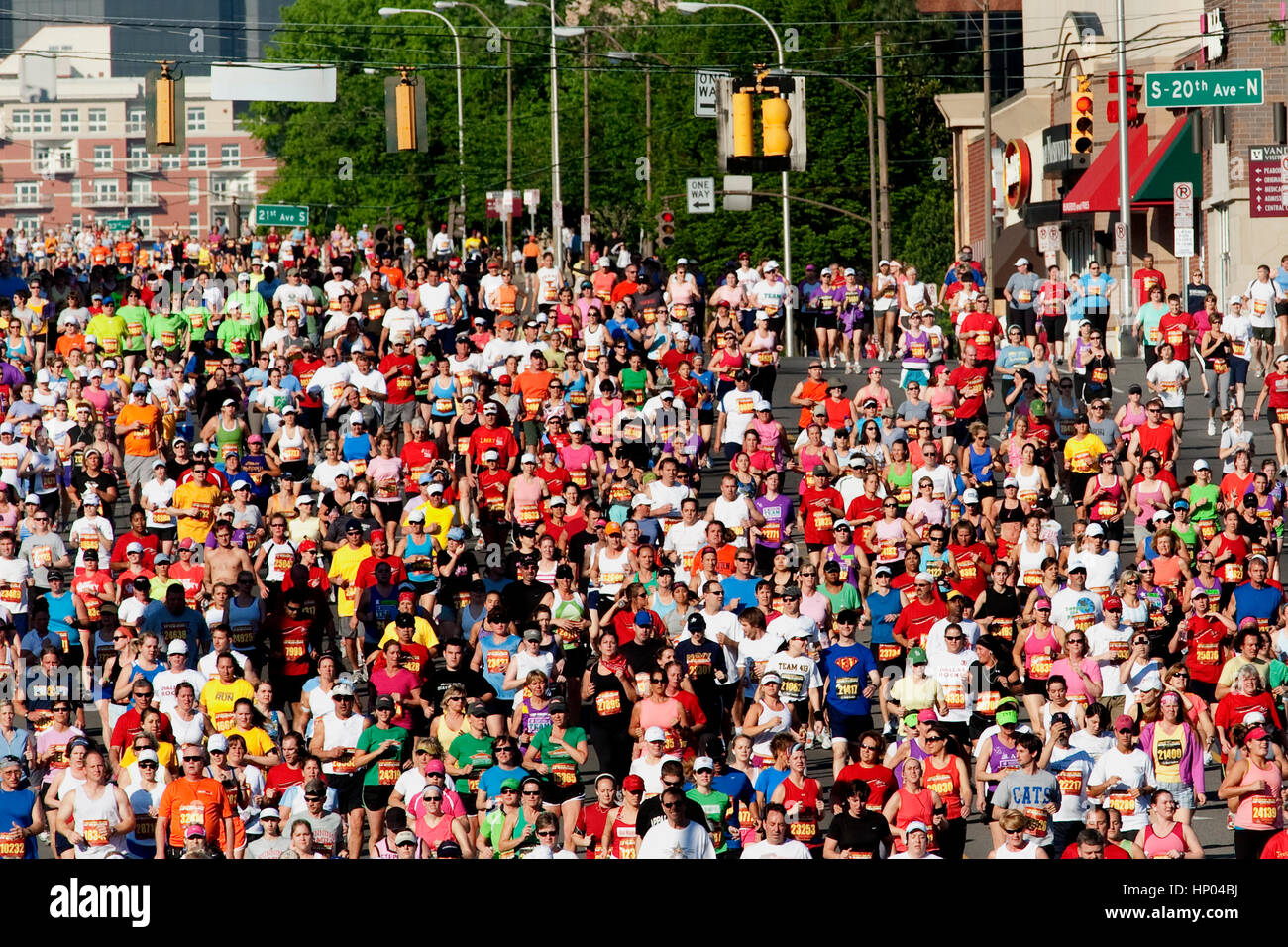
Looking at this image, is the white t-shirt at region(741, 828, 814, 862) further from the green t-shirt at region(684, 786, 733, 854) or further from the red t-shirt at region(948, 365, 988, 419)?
the red t-shirt at region(948, 365, 988, 419)

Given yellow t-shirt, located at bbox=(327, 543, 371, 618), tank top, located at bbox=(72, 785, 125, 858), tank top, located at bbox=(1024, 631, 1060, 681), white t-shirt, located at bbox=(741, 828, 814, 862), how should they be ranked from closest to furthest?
white t-shirt, located at bbox=(741, 828, 814, 862) → tank top, located at bbox=(72, 785, 125, 858) → tank top, located at bbox=(1024, 631, 1060, 681) → yellow t-shirt, located at bbox=(327, 543, 371, 618)

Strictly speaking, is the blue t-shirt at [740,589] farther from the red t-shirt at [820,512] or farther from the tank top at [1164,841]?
the tank top at [1164,841]

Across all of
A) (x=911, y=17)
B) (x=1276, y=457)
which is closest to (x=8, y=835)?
(x=1276, y=457)

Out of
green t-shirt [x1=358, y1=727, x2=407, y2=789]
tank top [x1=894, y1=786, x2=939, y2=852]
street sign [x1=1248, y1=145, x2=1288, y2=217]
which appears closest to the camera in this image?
tank top [x1=894, y1=786, x2=939, y2=852]

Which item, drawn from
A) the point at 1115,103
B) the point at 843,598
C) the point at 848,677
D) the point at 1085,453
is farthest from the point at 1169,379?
the point at 1115,103

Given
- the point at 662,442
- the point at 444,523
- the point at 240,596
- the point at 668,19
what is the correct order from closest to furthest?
the point at 240,596 → the point at 444,523 → the point at 662,442 → the point at 668,19

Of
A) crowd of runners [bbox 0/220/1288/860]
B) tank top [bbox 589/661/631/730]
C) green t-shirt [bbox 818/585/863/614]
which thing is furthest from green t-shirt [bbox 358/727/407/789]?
green t-shirt [bbox 818/585/863/614]

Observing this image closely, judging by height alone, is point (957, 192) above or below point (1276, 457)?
above
